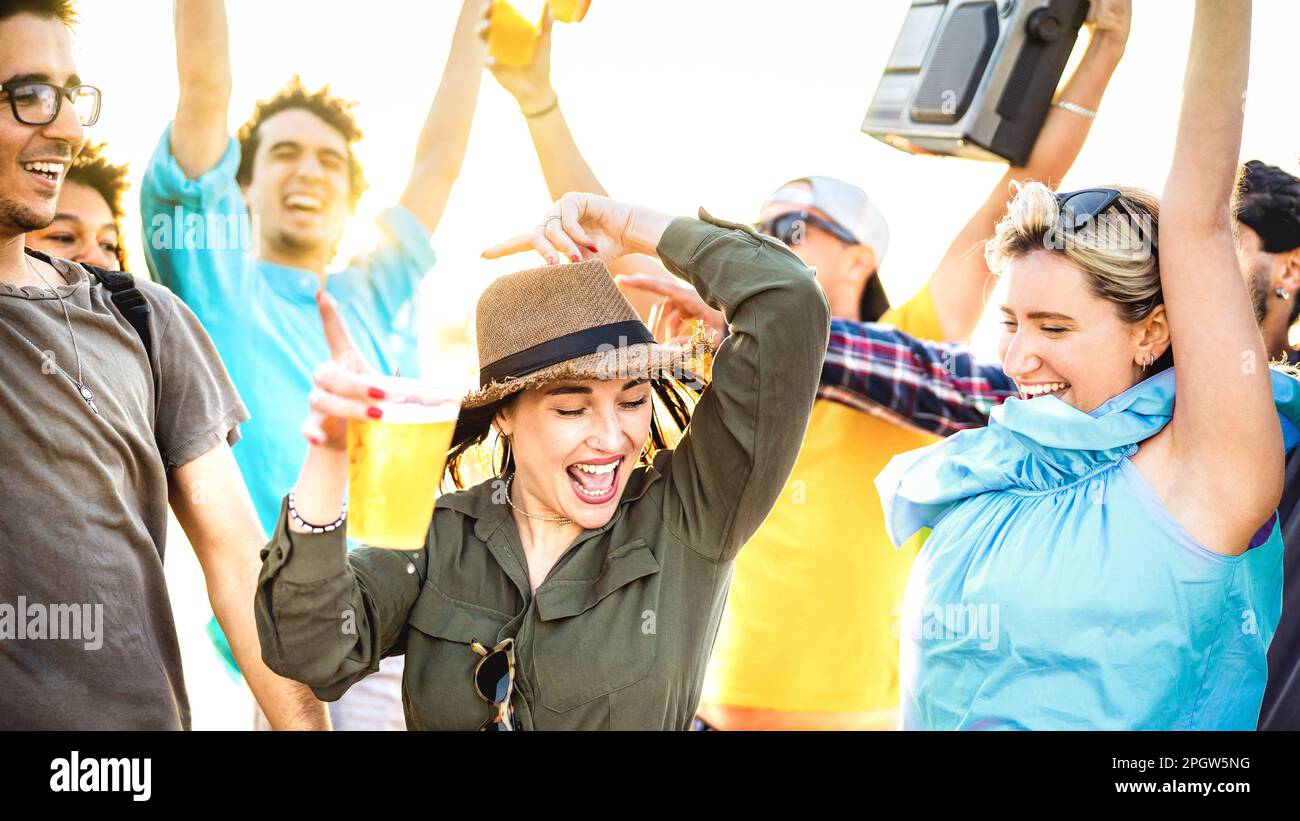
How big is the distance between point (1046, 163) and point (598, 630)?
1797mm

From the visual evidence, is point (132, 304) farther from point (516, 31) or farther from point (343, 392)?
point (516, 31)

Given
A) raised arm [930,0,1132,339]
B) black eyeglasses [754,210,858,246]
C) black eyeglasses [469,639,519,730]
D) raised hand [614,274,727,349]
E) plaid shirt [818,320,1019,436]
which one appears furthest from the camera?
black eyeglasses [754,210,858,246]

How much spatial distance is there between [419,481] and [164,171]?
5.34 feet

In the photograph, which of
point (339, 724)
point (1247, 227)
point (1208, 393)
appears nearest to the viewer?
point (1208, 393)

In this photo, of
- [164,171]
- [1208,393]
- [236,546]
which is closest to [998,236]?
[1208,393]

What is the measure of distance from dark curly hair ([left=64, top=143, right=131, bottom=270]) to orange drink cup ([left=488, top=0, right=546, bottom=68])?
1.06 meters

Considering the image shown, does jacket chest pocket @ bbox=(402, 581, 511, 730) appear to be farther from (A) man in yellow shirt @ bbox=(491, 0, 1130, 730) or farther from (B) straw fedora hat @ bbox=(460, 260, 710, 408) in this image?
(A) man in yellow shirt @ bbox=(491, 0, 1130, 730)

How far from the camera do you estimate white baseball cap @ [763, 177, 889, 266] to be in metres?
2.98

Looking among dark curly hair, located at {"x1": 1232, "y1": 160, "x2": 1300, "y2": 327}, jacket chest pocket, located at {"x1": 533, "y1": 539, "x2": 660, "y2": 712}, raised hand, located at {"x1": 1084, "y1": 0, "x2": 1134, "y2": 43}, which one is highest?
raised hand, located at {"x1": 1084, "y1": 0, "x2": 1134, "y2": 43}

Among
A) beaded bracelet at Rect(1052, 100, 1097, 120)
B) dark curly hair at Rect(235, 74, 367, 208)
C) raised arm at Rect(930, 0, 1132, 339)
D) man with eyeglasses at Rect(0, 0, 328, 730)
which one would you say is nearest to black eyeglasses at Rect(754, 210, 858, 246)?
raised arm at Rect(930, 0, 1132, 339)

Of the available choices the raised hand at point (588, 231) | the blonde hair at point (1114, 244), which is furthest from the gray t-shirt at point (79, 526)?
the blonde hair at point (1114, 244)

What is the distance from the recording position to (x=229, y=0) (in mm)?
3070

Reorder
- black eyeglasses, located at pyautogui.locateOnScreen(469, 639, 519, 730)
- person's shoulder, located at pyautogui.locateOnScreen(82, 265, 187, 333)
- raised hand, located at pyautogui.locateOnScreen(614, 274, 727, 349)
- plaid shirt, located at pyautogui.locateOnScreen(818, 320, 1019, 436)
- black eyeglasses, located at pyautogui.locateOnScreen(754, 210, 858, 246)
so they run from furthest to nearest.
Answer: black eyeglasses, located at pyautogui.locateOnScreen(754, 210, 858, 246), plaid shirt, located at pyautogui.locateOnScreen(818, 320, 1019, 436), raised hand, located at pyautogui.locateOnScreen(614, 274, 727, 349), person's shoulder, located at pyautogui.locateOnScreen(82, 265, 187, 333), black eyeglasses, located at pyautogui.locateOnScreen(469, 639, 519, 730)

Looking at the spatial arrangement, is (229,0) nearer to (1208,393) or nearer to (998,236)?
(998,236)
